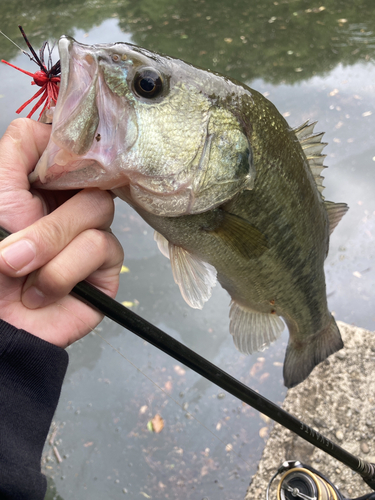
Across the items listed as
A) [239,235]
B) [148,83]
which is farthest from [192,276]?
[148,83]

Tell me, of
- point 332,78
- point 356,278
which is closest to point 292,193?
point 356,278

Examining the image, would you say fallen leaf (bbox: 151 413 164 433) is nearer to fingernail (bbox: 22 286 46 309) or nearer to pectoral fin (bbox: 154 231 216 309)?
pectoral fin (bbox: 154 231 216 309)

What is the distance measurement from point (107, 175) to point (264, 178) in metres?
0.47

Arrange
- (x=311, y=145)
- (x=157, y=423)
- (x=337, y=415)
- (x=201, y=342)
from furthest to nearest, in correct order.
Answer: (x=201, y=342), (x=157, y=423), (x=337, y=415), (x=311, y=145)

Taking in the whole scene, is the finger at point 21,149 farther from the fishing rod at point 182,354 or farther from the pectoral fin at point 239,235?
the pectoral fin at point 239,235

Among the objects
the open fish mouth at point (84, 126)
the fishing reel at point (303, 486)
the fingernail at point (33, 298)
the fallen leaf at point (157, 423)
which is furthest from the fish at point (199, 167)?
the fallen leaf at point (157, 423)

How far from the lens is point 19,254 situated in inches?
31.2

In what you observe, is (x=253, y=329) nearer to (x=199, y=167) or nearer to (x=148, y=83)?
(x=199, y=167)

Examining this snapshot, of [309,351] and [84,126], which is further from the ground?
[84,126]

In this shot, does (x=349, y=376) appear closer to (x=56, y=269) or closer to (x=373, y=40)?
(x=56, y=269)

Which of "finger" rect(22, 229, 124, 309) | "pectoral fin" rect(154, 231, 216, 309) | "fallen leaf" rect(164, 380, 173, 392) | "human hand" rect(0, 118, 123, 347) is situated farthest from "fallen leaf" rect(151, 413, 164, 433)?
"finger" rect(22, 229, 124, 309)

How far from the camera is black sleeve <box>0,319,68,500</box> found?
824 mm

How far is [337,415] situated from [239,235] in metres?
1.47

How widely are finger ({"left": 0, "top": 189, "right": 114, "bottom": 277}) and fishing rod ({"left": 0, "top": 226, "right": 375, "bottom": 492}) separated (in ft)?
0.18
